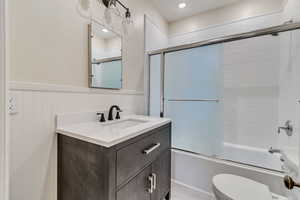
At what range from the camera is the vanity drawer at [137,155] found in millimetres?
843

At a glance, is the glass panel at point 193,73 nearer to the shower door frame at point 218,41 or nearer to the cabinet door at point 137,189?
the shower door frame at point 218,41

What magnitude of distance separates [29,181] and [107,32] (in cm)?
131

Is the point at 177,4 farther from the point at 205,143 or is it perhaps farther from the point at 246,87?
the point at 205,143

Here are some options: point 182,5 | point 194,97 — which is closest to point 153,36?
point 182,5

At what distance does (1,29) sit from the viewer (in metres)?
0.35

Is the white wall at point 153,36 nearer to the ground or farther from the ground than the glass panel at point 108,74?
farther from the ground

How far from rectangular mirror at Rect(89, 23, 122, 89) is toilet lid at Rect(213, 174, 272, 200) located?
1319mm

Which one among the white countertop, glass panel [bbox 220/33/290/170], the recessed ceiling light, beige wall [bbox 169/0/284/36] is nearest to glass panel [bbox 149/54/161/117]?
the white countertop

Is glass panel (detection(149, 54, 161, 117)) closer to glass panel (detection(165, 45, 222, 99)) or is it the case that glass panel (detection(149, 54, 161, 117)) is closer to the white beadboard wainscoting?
glass panel (detection(165, 45, 222, 99))

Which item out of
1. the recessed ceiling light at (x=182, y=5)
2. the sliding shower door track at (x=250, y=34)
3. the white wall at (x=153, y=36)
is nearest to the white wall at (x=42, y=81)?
the white wall at (x=153, y=36)

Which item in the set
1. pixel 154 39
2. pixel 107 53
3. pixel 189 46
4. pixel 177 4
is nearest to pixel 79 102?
pixel 107 53

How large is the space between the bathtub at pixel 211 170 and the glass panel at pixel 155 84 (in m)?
0.64

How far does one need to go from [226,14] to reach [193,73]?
1.12 meters

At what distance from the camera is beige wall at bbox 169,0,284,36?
2090 millimetres
